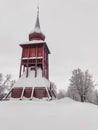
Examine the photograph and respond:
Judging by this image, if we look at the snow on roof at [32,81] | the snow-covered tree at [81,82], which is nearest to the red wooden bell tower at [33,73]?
the snow on roof at [32,81]

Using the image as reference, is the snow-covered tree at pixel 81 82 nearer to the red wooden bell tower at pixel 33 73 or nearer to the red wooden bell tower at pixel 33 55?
the red wooden bell tower at pixel 33 73

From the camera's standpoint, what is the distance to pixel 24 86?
80.7 feet

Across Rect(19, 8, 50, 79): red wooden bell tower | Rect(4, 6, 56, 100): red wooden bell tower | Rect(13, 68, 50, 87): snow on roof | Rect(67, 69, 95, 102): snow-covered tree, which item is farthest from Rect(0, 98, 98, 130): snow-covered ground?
Rect(67, 69, 95, 102): snow-covered tree

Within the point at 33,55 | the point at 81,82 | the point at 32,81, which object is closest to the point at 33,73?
the point at 32,81

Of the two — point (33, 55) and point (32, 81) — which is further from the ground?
point (33, 55)

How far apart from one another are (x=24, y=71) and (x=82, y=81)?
44.7 ft

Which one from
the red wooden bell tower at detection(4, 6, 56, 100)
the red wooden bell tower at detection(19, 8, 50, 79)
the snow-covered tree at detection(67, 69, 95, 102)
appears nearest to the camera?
the red wooden bell tower at detection(4, 6, 56, 100)

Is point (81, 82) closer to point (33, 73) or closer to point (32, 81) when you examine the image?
point (33, 73)

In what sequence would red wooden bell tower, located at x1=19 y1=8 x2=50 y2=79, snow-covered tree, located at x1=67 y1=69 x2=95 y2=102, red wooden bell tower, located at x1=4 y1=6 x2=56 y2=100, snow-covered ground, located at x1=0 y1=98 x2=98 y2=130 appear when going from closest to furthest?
snow-covered ground, located at x1=0 y1=98 x2=98 y2=130
red wooden bell tower, located at x1=4 y1=6 x2=56 y2=100
red wooden bell tower, located at x1=19 y1=8 x2=50 y2=79
snow-covered tree, located at x1=67 y1=69 x2=95 y2=102

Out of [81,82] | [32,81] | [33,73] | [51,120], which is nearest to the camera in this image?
[51,120]

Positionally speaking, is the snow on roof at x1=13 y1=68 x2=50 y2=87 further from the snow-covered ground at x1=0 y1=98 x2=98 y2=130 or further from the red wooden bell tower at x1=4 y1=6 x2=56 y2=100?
the snow-covered ground at x1=0 y1=98 x2=98 y2=130

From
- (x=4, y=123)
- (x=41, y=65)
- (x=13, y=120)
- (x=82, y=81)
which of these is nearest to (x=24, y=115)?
(x=13, y=120)

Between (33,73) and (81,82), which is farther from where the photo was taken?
(81,82)

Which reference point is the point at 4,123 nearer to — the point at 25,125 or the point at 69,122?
the point at 25,125
